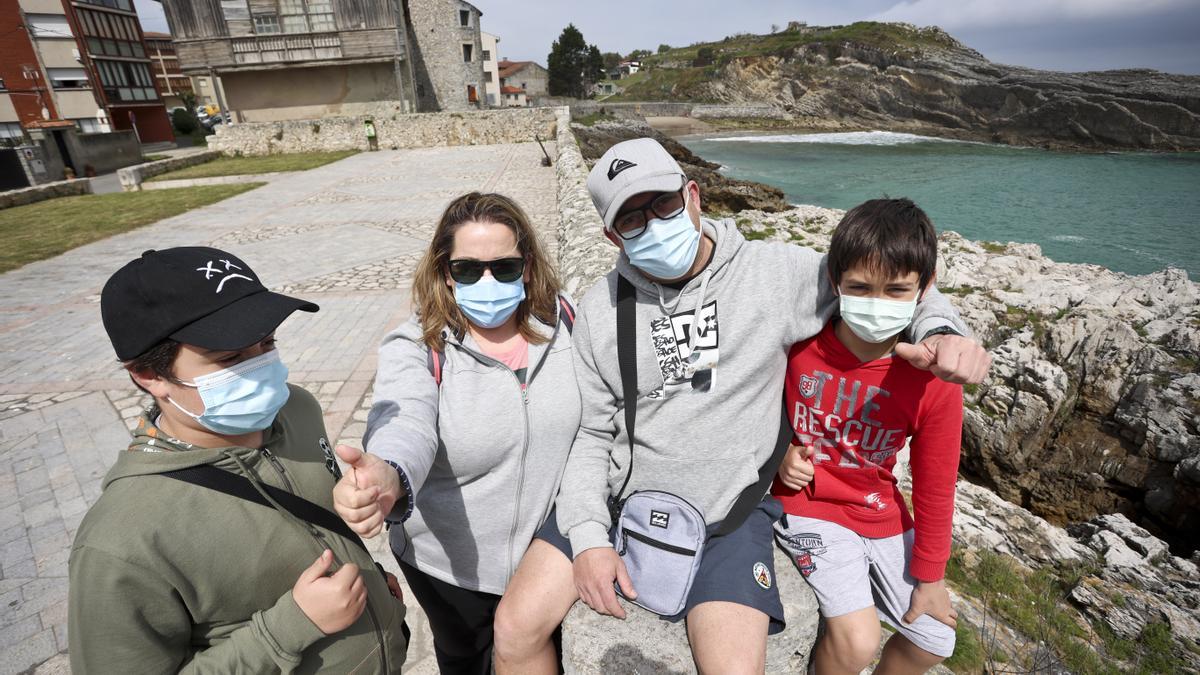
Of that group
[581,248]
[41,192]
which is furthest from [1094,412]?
[41,192]

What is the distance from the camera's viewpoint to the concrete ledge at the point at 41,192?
16489 millimetres

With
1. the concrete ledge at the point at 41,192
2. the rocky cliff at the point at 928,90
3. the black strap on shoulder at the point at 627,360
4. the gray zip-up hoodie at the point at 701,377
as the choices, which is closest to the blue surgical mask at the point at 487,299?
the gray zip-up hoodie at the point at 701,377

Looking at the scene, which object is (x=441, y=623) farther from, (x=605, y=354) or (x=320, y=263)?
(x=320, y=263)

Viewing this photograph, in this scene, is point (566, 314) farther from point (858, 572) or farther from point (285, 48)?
point (285, 48)

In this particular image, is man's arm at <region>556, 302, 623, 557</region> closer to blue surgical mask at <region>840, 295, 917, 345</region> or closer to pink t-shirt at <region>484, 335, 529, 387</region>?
pink t-shirt at <region>484, 335, 529, 387</region>

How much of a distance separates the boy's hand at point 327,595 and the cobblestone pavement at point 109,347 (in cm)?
175

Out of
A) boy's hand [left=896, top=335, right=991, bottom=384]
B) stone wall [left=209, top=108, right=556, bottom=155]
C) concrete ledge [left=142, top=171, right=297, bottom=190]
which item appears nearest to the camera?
boy's hand [left=896, top=335, right=991, bottom=384]

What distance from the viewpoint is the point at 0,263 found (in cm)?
1059

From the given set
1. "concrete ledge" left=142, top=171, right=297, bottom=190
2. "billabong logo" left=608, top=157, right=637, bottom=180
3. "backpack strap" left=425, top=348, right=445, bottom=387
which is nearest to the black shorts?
"backpack strap" left=425, top=348, right=445, bottom=387

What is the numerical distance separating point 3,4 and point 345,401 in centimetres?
4341

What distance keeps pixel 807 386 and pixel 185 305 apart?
2.08 meters

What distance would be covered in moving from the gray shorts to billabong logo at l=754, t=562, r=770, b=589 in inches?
11.5

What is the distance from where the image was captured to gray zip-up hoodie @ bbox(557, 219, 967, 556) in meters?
1.95

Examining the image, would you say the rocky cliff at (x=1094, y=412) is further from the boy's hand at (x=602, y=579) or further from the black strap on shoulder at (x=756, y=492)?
the boy's hand at (x=602, y=579)
